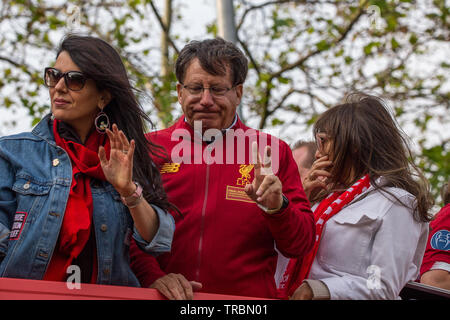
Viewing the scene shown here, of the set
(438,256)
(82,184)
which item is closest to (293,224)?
(82,184)

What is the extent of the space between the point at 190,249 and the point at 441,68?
8648mm

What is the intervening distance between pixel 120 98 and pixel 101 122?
0.14m

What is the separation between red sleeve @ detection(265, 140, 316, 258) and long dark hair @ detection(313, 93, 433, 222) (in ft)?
1.15

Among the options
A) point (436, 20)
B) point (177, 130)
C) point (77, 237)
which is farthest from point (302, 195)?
point (436, 20)

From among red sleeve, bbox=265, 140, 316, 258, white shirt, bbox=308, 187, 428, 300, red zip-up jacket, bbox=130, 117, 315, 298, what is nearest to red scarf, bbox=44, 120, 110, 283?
red zip-up jacket, bbox=130, 117, 315, 298

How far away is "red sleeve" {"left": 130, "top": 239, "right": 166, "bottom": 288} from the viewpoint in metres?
2.70

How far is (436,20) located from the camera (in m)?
9.84

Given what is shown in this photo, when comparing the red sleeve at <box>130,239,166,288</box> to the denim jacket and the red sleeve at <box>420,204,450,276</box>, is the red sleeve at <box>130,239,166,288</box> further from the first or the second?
the red sleeve at <box>420,204,450,276</box>

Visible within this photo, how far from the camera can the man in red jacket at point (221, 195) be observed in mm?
2688

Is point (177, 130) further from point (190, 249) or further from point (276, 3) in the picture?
point (276, 3)

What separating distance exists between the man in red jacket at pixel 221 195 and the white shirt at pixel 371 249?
181 mm

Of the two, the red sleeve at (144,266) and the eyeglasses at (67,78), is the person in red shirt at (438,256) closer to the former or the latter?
the red sleeve at (144,266)

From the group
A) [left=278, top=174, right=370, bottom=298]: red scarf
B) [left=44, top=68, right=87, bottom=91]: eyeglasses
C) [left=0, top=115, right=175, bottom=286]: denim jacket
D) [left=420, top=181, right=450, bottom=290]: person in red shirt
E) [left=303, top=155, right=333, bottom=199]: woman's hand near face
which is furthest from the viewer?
[left=420, top=181, right=450, bottom=290]: person in red shirt

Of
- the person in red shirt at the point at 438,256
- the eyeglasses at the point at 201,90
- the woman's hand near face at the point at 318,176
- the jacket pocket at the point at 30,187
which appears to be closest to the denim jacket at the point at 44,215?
the jacket pocket at the point at 30,187
